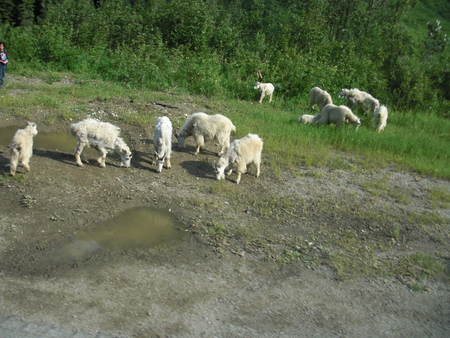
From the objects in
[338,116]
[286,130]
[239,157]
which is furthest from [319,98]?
[239,157]

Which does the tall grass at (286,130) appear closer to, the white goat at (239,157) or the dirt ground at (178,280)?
the white goat at (239,157)

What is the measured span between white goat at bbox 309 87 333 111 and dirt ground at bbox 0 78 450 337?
8979 millimetres

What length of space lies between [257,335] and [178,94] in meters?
12.8

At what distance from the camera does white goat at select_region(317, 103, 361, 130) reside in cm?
1422

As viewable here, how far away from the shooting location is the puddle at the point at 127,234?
6.37 metres

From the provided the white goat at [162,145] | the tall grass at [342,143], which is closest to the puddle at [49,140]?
the white goat at [162,145]

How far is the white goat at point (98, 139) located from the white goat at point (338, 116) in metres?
7.67

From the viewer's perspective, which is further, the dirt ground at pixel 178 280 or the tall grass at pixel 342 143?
the tall grass at pixel 342 143

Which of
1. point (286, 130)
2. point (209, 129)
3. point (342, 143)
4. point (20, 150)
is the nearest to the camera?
point (20, 150)

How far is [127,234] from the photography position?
7.02 m

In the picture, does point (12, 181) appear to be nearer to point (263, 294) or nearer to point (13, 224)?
point (13, 224)

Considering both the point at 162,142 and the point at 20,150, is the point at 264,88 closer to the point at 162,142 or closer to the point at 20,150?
the point at 162,142

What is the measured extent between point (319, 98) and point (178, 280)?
1310 cm

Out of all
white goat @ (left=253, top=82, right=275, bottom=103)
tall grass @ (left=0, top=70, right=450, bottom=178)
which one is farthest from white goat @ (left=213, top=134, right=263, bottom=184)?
white goat @ (left=253, top=82, right=275, bottom=103)
